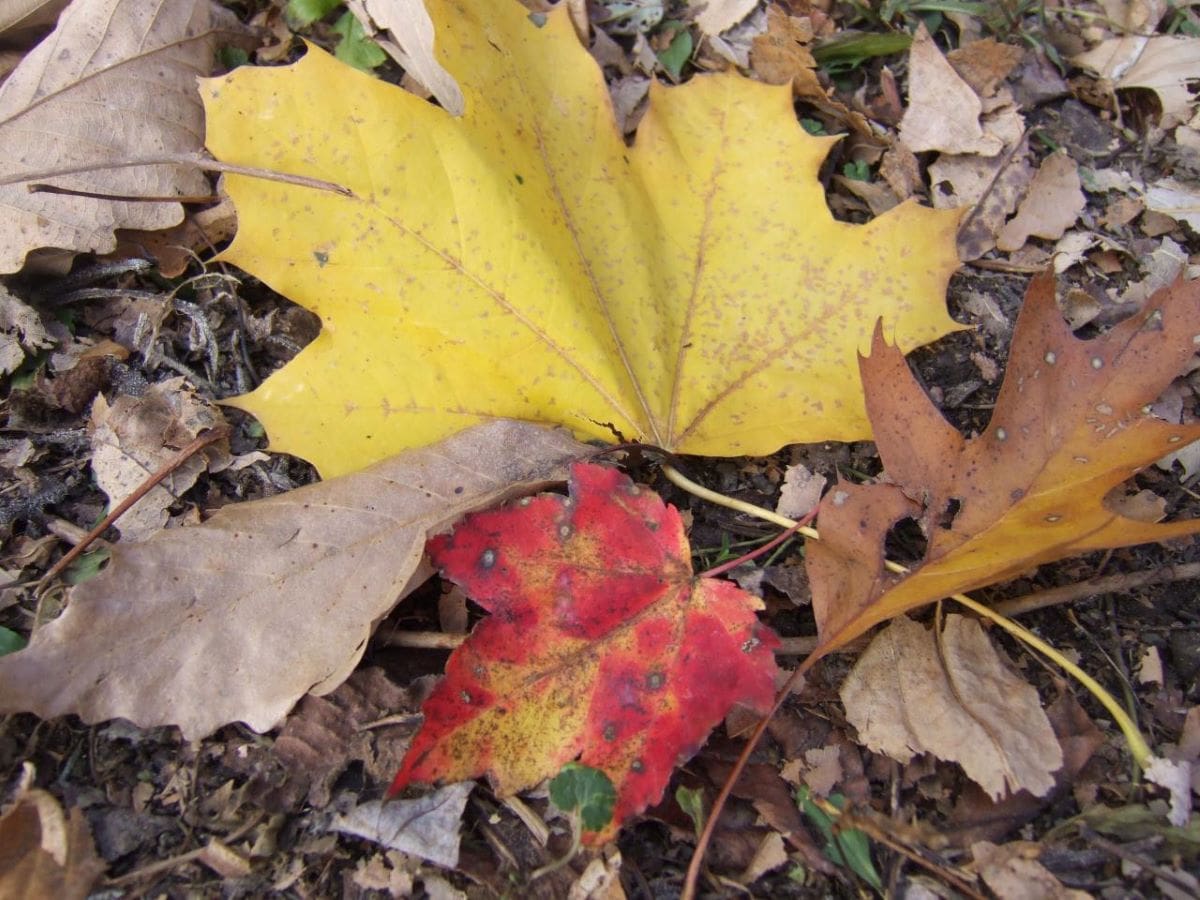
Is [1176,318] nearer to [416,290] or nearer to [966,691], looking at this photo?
[966,691]

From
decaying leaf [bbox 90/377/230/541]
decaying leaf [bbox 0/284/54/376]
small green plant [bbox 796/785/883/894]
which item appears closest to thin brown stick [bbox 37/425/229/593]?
decaying leaf [bbox 90/377/230/541]

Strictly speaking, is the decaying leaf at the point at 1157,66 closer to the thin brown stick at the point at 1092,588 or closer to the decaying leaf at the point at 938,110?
the decaying leaf at the point at 938,110

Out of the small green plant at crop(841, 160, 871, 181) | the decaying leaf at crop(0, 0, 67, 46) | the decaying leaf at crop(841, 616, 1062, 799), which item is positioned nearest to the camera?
the decaying leaf at crop(841, 616, 1062, 799)

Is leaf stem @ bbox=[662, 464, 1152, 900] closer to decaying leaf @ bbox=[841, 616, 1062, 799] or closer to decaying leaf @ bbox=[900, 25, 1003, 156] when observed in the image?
decaying leaf @ bbox=[841, 616, 1062, 799]

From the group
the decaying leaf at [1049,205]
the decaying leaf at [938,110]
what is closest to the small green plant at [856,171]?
the decaying leaf at [938,110]

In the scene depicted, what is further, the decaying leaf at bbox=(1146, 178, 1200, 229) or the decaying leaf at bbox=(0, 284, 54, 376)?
the decaying leaf at bbox=(1146, 178, 1200, 229)

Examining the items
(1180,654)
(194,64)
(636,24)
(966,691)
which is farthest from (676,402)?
(194,64)

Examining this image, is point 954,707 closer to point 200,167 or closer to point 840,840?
point 840,840
